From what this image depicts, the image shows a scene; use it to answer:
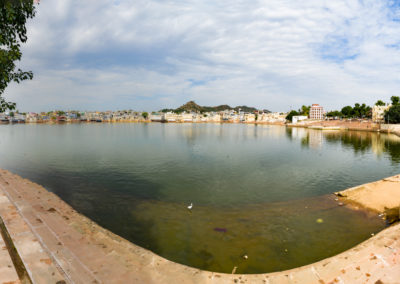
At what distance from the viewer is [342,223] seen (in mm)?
13023

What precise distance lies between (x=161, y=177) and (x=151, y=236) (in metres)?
12.5

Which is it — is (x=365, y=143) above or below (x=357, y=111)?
below

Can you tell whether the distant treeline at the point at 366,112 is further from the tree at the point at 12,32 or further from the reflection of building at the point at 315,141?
the tree at the point at 12,32

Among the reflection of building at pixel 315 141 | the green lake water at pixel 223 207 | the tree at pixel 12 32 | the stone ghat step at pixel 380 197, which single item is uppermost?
the tree at pixel 12 32

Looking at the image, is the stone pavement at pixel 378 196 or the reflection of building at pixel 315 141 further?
the reflection of building at pixel 315 141

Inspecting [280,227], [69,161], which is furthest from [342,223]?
[69,161]

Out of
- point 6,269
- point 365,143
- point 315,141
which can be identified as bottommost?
point 365,143

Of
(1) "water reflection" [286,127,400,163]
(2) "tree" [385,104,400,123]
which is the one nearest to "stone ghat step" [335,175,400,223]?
(1) "water reflection" [286,127,400,163]

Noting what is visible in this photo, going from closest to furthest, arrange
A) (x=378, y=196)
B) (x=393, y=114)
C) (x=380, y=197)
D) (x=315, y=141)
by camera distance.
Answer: (x=380, y=197) < (x=378, y=196) < (x=315, y=141) < (x=393, y=114)

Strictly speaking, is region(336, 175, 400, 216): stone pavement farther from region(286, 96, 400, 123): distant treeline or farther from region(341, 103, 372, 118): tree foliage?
region(341, 103, 372, 118): tree foliage

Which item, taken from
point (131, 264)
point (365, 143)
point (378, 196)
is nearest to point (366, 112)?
point (365, 143)

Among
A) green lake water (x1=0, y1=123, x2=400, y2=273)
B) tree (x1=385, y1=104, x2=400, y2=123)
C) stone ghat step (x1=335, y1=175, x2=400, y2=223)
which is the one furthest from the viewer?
tree (x1=385, y1=104, x2=400, y2=123)

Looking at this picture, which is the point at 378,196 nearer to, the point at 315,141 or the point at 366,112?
the point at 315,141

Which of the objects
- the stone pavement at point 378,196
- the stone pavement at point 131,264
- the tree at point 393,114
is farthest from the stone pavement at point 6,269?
the tree at point 393,114
